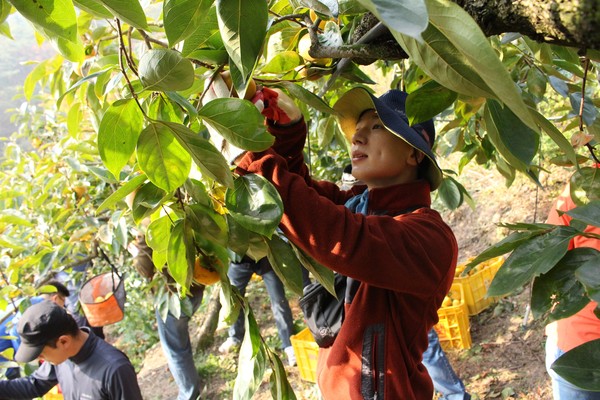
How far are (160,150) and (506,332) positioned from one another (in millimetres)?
3533

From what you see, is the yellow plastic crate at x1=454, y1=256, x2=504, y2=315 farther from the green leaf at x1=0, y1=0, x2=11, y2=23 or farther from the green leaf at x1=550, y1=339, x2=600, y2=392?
the green leaf at x1=0, y1=0, x2=11, y2=23

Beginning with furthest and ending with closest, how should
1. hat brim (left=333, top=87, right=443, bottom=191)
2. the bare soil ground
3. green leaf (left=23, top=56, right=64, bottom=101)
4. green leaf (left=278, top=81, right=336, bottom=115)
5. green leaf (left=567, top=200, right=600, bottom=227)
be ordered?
1. the bare soil ground
2. green leaf (left=23, top=56, right=64, bottom=101)
3. hat brim (left=333, top=87, right=443, bottom=191)
4. green leaf (left=278, top=81, right=336, bottom=115)
5. green leaf (left=567, top=200, right=600, bottom=227)

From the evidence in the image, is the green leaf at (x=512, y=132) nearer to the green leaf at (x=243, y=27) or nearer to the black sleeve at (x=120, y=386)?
the green leaf at (x=243, y=27)

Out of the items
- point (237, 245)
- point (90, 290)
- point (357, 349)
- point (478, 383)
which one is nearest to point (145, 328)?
point (90, 290)

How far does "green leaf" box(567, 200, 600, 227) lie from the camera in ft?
2.20

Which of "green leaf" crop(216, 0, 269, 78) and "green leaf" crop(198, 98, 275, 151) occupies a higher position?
"green leaf" crop(216, 0, 269, 78)

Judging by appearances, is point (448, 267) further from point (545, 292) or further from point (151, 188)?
point (151, 188)

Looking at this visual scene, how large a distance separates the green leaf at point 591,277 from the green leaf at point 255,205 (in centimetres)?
39

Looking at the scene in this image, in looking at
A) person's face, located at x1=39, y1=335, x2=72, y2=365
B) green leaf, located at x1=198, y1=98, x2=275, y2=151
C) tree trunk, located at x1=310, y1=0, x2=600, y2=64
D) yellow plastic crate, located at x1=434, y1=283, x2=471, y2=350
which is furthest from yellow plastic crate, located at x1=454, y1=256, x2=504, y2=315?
tree trunk, located at x1=310, y1=0, x2=600, y2=64

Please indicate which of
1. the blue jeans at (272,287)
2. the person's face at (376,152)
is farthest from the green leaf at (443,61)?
the blue jeans at (272,287)

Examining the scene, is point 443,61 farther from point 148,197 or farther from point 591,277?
point 148,197

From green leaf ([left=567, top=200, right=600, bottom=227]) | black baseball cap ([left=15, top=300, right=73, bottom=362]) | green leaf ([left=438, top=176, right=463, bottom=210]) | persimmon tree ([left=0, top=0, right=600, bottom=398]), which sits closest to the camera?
persimmon tree ([left=0, top=0, right=600, bottom=398])

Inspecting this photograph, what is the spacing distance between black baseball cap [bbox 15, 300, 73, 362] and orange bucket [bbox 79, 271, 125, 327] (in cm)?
37

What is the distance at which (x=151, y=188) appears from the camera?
0.84 m
